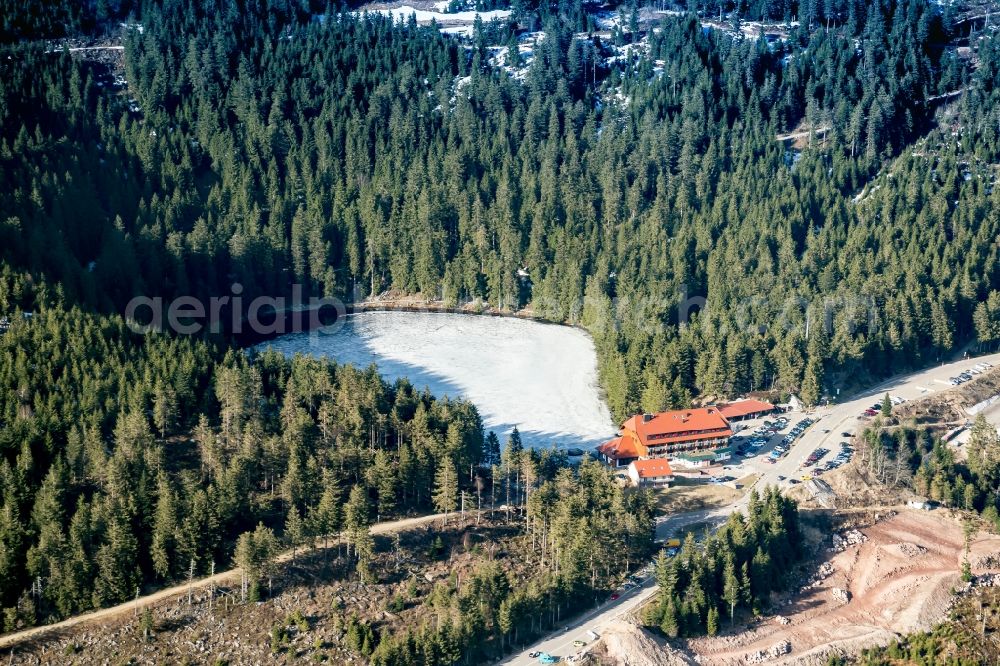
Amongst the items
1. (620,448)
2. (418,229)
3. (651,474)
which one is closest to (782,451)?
(651,474)

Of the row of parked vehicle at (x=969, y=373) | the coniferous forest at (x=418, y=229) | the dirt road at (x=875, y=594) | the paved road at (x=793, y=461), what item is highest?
the coniferous forest at (x=418, y=229)

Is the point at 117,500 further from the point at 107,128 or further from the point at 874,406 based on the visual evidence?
the point at 107,128

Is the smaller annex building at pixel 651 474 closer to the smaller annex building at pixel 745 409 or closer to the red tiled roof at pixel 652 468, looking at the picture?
the red tiled roof at pixel 652 468

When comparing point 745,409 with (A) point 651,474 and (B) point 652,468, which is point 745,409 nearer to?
(B) point 652,468

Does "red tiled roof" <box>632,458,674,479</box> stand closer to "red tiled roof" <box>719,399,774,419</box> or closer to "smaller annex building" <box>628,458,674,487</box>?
"smaller annex building" <box>628,458,674,487</box>

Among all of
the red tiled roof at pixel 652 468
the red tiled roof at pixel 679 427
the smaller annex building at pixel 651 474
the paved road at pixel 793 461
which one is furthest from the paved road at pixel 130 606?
the red tiled roof at pixel 679 427

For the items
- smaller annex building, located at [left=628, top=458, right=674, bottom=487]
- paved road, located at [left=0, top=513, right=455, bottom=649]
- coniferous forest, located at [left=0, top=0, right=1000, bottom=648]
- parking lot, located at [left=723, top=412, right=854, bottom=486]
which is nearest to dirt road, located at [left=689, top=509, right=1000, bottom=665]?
coniferous forest, located at [left=0, top=0, right=1000, bottom=648]
